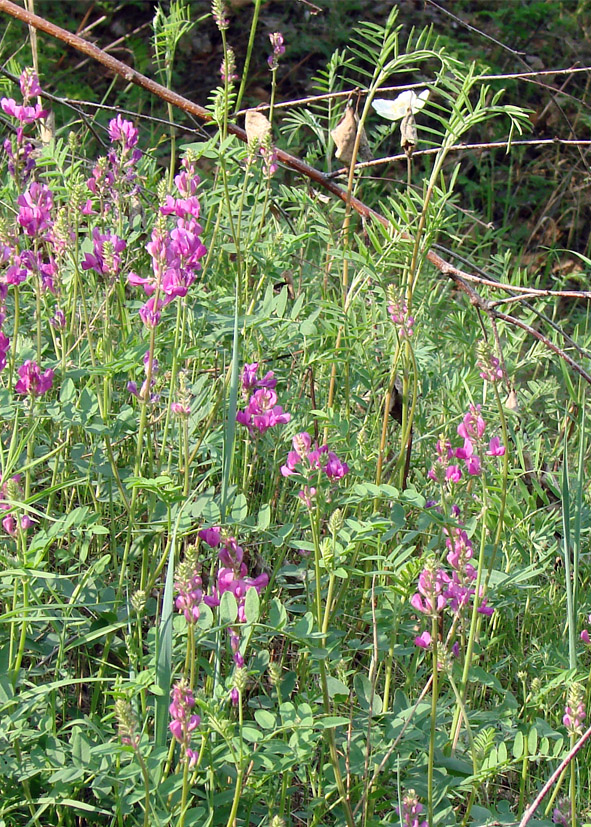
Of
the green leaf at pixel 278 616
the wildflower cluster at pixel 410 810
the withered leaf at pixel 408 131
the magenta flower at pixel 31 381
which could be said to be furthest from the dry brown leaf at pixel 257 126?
the wildflower cluster at pixel 410 810

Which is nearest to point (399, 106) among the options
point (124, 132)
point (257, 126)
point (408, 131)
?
point (408, 131)

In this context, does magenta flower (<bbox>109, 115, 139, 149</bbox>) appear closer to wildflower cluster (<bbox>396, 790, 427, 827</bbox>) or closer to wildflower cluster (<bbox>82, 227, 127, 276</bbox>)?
wildflower cluster (<bbox>82, 227, 127, 276</bbox>)

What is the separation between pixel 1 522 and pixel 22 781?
46 centimetres

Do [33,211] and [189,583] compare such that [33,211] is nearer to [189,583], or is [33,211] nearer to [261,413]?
[261,413]

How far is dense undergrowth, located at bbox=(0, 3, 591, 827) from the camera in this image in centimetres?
132

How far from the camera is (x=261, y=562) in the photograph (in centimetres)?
189

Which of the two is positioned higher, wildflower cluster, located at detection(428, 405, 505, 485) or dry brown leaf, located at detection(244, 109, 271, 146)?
dry brown leaf, located at detection(244, 109, 271, 146)

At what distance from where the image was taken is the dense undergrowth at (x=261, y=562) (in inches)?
52.1

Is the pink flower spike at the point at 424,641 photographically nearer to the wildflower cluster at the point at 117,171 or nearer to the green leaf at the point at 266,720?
the green leaf at the point at 266,720

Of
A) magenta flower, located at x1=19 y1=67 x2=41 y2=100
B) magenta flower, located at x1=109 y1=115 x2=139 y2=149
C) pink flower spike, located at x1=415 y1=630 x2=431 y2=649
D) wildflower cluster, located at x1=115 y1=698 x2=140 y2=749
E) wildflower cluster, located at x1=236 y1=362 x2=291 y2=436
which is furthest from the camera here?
magenta flower, located at x1=109 y1=115 x2=139 y2=149

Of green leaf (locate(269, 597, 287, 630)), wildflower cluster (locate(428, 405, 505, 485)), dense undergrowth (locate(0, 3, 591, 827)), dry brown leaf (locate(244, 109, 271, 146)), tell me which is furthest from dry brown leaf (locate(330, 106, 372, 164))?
green leaf (locate(269, 597, 287, 630))

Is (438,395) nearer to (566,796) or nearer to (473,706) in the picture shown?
(473,706)

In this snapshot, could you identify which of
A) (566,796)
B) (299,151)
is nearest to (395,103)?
(566,796)

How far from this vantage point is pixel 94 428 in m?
1.63
